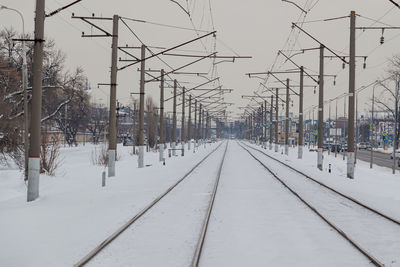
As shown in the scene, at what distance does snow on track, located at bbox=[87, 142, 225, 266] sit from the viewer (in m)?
7.59

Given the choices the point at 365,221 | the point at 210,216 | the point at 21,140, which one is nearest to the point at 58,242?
the point at 210,216

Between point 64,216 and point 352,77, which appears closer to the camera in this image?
point 64,216

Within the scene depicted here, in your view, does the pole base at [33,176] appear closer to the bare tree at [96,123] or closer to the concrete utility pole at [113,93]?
the concrete utility pole at [113,93]

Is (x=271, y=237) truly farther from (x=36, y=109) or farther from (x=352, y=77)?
(x=352, y=77)

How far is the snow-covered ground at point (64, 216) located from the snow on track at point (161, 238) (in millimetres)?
471

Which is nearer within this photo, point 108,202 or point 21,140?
point 108,202

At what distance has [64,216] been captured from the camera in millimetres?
11875

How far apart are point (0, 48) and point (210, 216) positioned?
4042 centimetres

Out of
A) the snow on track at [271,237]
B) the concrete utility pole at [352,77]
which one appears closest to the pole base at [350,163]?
the concrete utility pole at [352,77]

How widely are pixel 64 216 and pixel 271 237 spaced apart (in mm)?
5480

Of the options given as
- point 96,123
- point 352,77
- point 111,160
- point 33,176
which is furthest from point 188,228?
point 96,123

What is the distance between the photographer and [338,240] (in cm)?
908

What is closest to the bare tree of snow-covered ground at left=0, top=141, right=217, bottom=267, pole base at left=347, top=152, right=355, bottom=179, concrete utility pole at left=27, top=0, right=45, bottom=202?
pole base at left=347, top=152, right=355, bottom=179

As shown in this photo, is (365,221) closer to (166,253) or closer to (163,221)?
(163,221)
